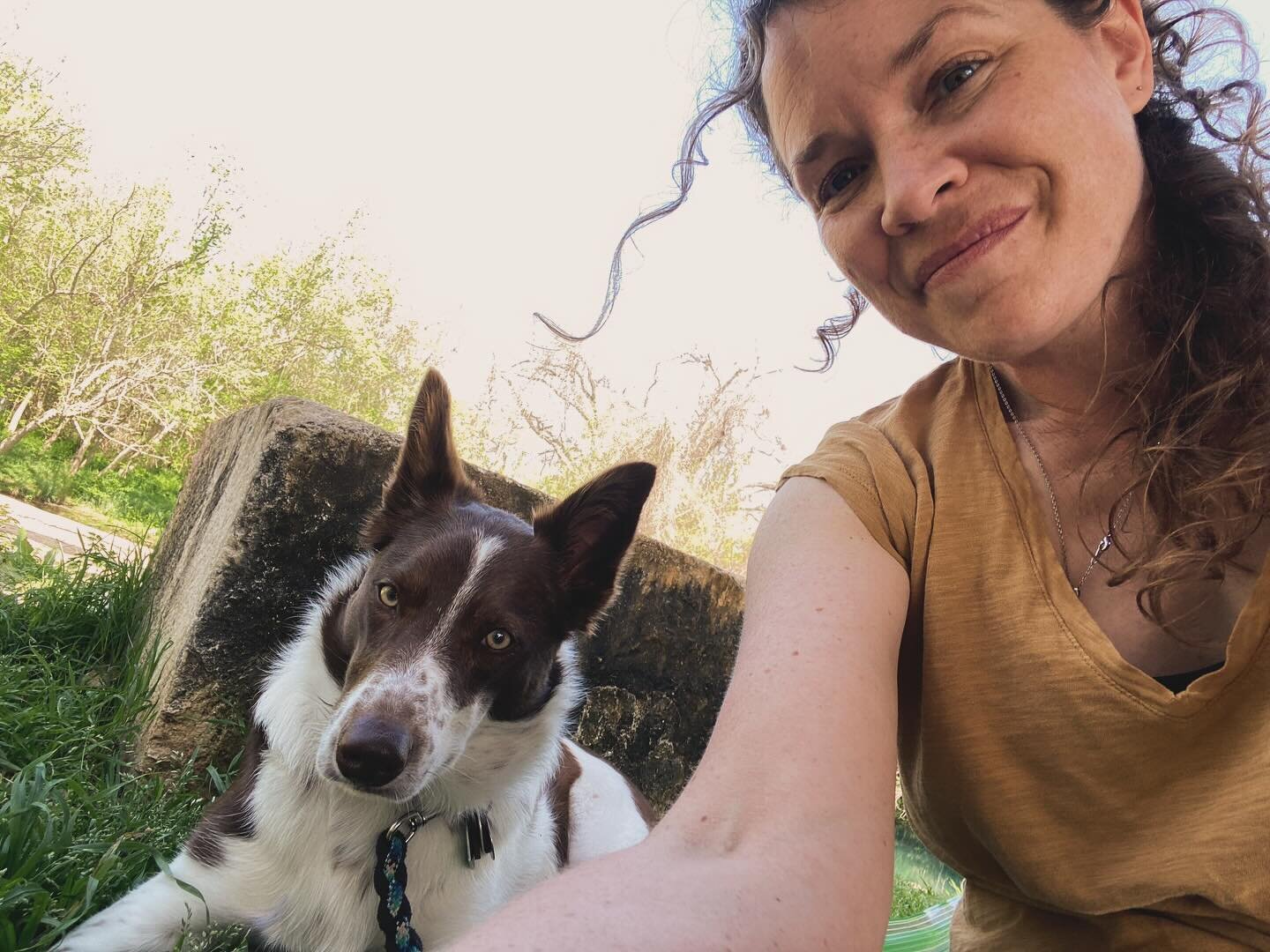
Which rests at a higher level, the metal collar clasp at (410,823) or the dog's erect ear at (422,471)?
the dog's erect ear at (422,471)

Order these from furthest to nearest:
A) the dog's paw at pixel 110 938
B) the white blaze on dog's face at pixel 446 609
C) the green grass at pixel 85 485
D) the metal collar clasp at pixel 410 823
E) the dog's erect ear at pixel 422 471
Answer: the green grass at pixel 85 485 < the dog's erect ear at pixel 422 471 < the metal collar clasp at pixel 410 823 < the white blaze on dog's face at pixel 446 609 < the dog's paw at pixel 110 938

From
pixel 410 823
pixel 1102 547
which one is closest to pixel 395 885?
pixel 410 823

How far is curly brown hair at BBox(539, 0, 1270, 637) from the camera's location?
1.33 m

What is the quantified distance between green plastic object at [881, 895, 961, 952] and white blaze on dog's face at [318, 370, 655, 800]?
1.18m

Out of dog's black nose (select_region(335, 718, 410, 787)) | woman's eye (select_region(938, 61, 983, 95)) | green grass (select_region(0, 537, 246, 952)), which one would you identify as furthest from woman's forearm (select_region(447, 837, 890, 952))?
green grass (select_region(0, 537, 246, 952))

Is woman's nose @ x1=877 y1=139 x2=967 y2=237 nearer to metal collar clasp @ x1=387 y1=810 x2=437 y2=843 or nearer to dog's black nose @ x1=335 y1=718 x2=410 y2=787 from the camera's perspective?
dog's black nose @ x1=335 y1=718 x2=410 y2=787

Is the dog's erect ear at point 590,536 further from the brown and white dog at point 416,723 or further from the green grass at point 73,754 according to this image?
the green grass at point 73,754

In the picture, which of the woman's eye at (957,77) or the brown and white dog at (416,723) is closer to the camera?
the woman's eye at (957,77)

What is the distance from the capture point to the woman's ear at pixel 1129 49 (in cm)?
144

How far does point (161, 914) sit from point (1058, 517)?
216 centimetres

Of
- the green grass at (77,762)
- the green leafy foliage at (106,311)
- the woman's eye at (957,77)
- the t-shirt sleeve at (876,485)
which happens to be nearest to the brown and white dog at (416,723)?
the green grass at (77,762)

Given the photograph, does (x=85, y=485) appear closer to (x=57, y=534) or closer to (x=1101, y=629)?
(x=57, y=534)

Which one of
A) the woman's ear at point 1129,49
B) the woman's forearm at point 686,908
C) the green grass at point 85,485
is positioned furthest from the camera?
the green grass at point 85,485

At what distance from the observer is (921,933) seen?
Answer: 233 cm
